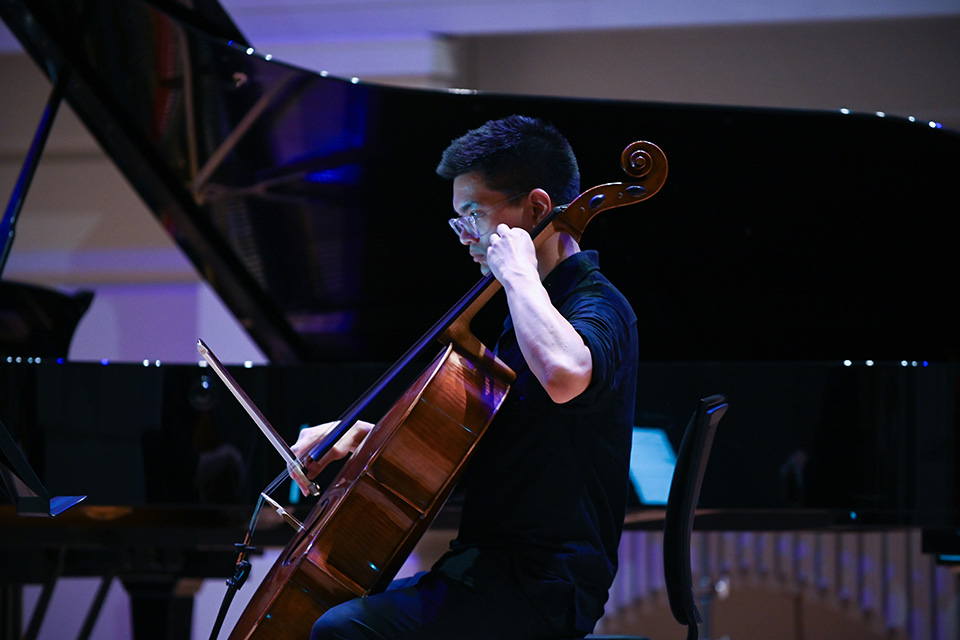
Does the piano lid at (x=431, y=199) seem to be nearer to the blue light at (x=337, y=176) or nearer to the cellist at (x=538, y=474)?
the blue light at (x=337, y=176)

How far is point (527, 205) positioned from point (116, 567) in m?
1.84

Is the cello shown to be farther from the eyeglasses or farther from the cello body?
the eyeglasses

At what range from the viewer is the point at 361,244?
3164 millimetres

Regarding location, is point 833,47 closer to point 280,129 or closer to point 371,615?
point 280,129

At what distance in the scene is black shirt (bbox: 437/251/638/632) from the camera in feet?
4.64

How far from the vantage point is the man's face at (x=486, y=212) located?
157 cm

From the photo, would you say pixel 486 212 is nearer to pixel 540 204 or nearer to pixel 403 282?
pixel 540 204

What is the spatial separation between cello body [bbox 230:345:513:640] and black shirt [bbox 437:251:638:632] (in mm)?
83

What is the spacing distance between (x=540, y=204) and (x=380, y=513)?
540 mm

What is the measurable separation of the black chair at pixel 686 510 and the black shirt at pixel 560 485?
5.0 inches

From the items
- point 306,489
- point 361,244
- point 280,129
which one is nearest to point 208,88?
point 280,129

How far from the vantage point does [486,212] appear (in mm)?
1587

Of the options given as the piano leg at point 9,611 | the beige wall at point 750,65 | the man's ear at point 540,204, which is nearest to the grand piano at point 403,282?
the piano leg at point 9,611

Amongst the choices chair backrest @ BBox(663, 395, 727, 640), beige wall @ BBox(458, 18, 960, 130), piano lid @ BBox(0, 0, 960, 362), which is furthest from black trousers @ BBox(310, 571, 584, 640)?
beige wall @ BBox(458, 18, 960, 130)
